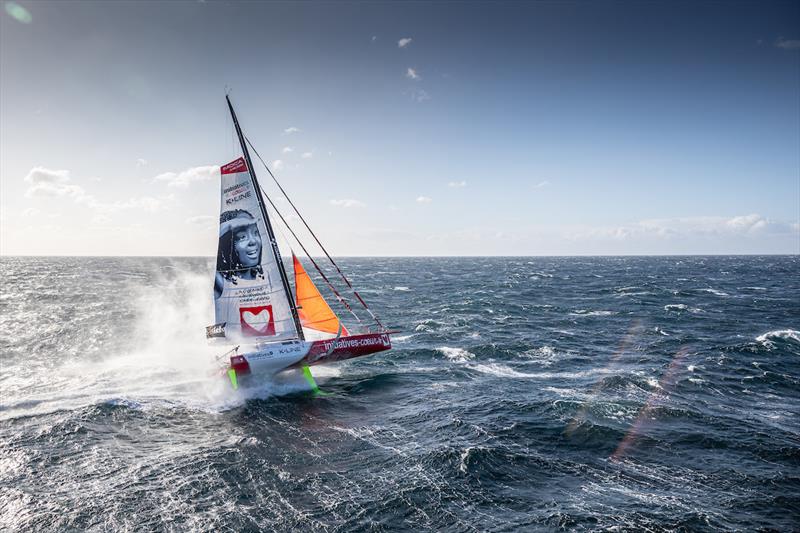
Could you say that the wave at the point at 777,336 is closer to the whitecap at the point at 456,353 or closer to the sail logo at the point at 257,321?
the whitecap at the point at 456,353

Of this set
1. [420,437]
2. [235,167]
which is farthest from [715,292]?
[235,167]

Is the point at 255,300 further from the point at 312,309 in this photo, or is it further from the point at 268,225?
the point at 268,225

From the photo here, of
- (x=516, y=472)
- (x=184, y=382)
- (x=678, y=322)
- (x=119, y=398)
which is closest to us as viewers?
(x=516, y=472)

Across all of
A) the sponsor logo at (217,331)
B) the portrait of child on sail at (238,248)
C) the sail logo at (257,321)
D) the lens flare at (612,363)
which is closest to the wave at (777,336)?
the lens flare at (612,363)

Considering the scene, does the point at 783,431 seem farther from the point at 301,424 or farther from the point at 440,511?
the point at 301,424

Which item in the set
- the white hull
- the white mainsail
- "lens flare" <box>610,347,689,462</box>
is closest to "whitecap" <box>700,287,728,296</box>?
"lens flare" <box>610,347,689,462</box>

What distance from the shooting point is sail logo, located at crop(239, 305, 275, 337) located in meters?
23.1

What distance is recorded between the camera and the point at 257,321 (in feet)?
76.0

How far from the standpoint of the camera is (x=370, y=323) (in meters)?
43.0

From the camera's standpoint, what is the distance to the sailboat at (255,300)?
22.0 meters

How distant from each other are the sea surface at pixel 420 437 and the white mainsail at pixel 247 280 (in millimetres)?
3084

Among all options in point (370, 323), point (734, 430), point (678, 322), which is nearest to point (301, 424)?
point (734, 430)

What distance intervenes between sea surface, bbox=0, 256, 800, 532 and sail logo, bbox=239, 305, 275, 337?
2.88 meters

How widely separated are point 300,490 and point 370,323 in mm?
29202
